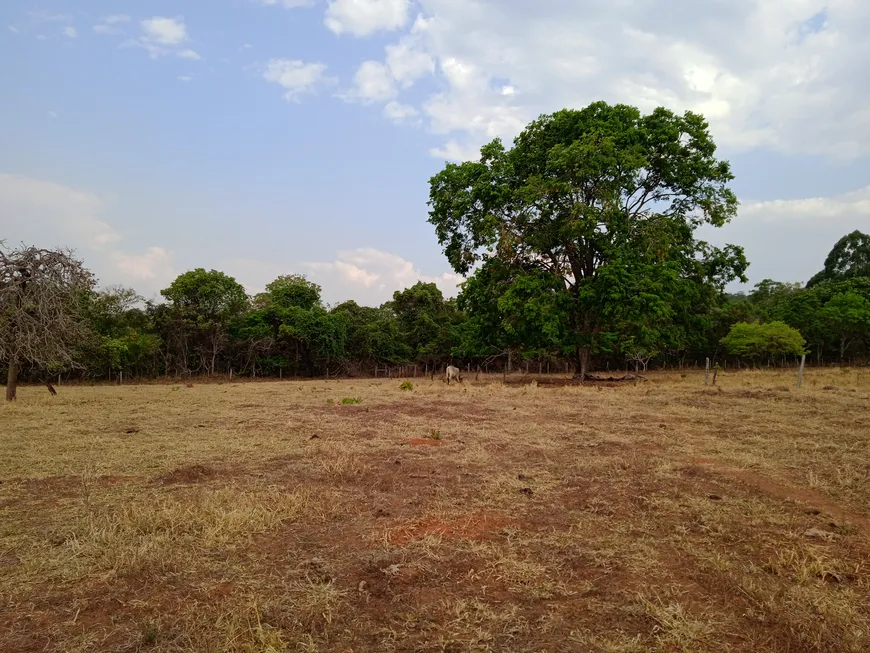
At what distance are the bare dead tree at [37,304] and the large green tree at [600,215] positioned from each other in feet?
50.7

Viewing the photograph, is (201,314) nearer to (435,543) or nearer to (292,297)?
(292,297)

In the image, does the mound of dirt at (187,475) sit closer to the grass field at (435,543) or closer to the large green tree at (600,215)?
the grass field at (435,543)

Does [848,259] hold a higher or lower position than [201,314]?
higher

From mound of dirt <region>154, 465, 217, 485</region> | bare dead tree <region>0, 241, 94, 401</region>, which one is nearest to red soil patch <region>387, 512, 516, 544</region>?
mound of dirt <region>154, 465, 217, 485</region>

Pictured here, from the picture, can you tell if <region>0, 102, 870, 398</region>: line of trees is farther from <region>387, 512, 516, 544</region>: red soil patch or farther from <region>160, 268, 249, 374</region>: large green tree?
<region>387, 512, 516, 544</region>: red soil patch

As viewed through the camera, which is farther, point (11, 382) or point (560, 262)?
point (560, 262)

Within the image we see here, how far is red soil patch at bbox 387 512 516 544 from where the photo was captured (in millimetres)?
4660

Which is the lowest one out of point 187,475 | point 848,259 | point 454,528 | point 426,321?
point 187,475

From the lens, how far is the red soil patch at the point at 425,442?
9.05 metres

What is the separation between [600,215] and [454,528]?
19104 mm

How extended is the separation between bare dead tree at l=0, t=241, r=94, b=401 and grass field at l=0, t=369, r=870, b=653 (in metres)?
7.70

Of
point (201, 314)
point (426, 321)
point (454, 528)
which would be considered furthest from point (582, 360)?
point (201, 314)

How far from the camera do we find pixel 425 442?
931 cm

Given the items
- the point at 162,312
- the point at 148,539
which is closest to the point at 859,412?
the point at 148,539
